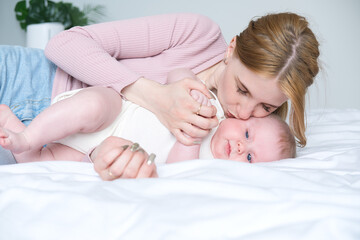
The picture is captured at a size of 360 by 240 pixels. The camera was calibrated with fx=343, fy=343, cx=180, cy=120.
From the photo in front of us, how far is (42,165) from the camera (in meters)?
0.83

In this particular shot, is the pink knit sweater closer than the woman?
No

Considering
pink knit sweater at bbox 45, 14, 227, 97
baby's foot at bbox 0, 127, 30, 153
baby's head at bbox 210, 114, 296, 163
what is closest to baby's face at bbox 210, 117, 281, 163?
baby's head at bbox 210, 114, 296, 163

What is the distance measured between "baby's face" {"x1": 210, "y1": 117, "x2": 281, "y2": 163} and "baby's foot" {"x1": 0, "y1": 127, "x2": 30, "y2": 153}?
2.11 ft

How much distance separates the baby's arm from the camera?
3.59 feet

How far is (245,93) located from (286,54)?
19 centimetres

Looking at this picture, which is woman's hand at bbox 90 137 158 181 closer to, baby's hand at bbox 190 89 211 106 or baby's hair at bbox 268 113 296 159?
baby's hand at bbox 190 89 211 106

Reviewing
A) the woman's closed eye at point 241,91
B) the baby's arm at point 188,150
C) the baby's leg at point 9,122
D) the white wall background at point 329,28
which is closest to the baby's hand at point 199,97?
the baby's arm at point 188,150

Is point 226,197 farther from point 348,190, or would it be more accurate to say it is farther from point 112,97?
point 112,97

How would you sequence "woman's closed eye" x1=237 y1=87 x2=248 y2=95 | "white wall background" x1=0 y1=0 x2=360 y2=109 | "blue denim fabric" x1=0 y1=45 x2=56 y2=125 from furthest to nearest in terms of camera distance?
"white wall background" x1=0 y1=0 x2=360 y2=109
"blue denim fabric" x1=0 y1=45 x2=56 y2=125
"woman's closed eye" x1=237 y1=87 x2=248 y2=95

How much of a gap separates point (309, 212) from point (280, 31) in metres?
0.76

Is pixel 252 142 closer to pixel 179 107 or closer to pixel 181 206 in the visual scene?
pixel 179 107

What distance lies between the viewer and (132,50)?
1406 millimetres

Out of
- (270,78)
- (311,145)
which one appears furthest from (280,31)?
(311,145)

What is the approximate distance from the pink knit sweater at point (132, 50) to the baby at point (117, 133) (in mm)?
132
